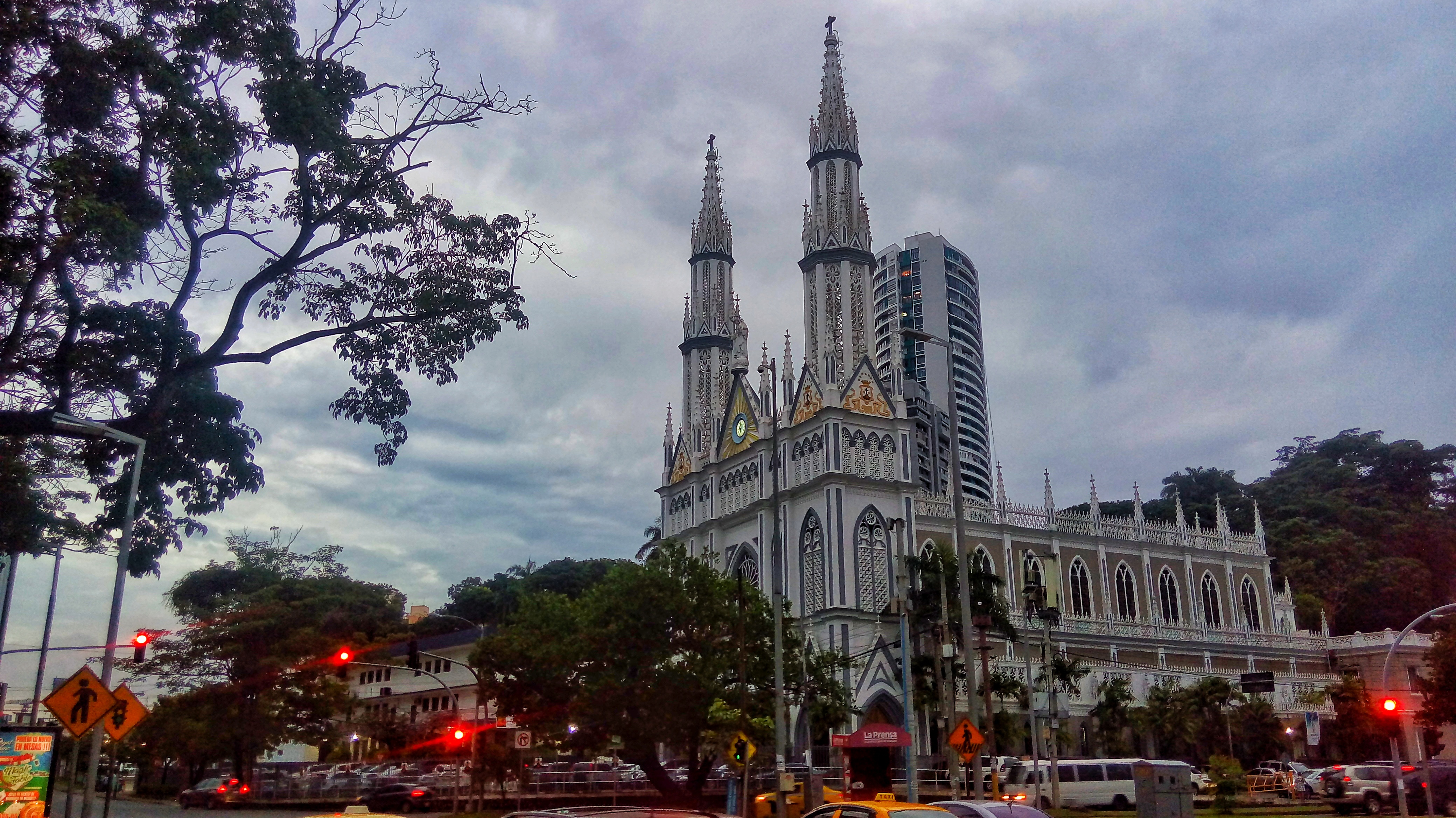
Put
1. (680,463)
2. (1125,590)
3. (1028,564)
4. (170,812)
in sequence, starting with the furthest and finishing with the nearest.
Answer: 1. (680,463)
2. (1125,590)
3. (1028,564)
4. (170,812)

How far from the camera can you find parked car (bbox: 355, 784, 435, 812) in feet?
135

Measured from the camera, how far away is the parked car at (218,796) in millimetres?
49312

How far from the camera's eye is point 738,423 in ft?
204

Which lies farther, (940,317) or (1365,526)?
(940,317)

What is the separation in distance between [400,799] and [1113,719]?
3070 centimetres

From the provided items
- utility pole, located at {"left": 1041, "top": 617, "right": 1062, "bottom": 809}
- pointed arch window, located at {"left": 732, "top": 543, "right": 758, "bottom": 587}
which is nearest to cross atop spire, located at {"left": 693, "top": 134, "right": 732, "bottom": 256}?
pointed arch window, located at {"left": 732, "top": 543, "right": 758, "bottom": 587}

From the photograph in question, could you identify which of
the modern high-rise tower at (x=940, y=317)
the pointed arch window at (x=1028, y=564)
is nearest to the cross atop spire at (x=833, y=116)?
the pointed arch window at (x=1028, y=564)

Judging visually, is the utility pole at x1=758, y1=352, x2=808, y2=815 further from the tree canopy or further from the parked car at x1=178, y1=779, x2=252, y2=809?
the tree canopy

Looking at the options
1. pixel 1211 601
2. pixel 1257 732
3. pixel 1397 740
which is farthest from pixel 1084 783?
pixel 1211 601

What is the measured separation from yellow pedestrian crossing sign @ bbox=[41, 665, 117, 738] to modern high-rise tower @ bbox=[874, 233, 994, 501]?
106991 millimetres

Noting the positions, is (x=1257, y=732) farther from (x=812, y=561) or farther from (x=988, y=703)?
(x=988, y=703)

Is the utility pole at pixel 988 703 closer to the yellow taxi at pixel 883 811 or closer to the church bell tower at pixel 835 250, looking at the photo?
the yellow taxi at pixel 883 811

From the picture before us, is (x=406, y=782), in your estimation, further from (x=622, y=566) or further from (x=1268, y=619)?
(x=1268, y=619)

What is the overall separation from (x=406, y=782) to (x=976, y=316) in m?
105
